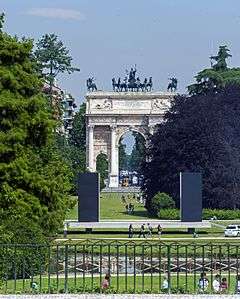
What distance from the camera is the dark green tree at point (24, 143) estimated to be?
3120 cm

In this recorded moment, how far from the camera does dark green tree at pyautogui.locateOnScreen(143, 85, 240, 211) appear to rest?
63344mm

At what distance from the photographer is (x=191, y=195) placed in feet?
161

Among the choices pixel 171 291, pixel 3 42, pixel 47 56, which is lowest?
pixel 171 291

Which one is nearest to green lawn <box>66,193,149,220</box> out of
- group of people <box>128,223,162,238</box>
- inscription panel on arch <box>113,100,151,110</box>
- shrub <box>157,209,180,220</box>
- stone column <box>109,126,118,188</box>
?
shrub <box>157,209,180,220</box>

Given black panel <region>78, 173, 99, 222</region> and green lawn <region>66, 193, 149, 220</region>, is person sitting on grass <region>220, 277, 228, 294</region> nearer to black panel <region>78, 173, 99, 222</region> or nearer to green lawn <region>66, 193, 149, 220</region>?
black panel <region>78, 173, 99, 222</region>

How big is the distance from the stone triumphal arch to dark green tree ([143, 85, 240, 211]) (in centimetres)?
4700

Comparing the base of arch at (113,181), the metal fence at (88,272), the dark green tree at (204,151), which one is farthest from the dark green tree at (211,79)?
the metal fence at (88,272)

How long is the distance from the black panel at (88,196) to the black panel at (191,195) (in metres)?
4.07

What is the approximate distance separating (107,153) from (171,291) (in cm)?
10034

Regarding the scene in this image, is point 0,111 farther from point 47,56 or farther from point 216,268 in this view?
point 47,56

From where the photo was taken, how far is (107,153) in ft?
400

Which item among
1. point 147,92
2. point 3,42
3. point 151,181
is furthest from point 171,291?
point 147,92

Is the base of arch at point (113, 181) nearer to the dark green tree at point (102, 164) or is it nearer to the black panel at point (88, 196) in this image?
the dark green tree at point (102, 164)

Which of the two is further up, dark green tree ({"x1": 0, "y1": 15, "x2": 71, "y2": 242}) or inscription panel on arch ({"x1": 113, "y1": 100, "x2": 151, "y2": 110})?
inscription panel on arch ({"x1": 113, "y1": 100, "x2": 151, "y2": 110})
